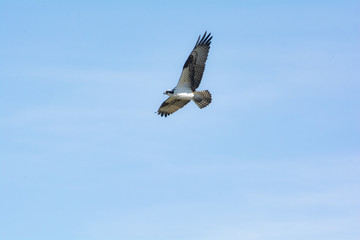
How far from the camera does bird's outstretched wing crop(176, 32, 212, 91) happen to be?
28844 millimetres

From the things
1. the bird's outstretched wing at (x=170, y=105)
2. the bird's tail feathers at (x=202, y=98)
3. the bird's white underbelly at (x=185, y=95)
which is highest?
the bird's outstretched wing at (x=170, y=105)

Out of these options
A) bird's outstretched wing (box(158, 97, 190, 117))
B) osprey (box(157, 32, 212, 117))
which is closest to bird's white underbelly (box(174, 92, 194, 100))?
osprey (box(157, 32, 212, 117))

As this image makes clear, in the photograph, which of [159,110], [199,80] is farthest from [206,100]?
[159,110]

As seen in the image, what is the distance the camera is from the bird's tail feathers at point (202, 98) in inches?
1139

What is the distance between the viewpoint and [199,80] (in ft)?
94.9

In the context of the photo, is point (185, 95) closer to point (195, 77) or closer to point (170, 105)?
point (195, 77)

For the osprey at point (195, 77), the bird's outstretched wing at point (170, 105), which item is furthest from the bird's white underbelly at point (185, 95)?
the bird's outstretched wing at point (170, 105)

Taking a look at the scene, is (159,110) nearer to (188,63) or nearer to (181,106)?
(181,106)

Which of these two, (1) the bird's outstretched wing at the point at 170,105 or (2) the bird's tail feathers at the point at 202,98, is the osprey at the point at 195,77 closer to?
(2) the bird's tail feathers at the point at 202,98

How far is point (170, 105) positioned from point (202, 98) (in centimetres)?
270

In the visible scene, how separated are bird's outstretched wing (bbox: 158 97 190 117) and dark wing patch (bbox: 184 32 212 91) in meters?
2.26

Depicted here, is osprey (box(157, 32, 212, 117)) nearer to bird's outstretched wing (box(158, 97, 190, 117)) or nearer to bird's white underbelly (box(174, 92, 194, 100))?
bird's white underbelly (box(174, 92, 194, 100))

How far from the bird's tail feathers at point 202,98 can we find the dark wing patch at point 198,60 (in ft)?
1.02

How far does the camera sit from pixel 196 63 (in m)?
28.9
